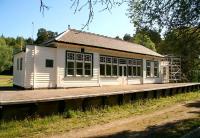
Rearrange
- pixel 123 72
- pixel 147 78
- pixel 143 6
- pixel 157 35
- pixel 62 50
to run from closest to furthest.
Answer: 1. pixel 143 6
2. pixel 157 35
3. pixel 62 50
4. pixel 123 72
5. pixel 147 78

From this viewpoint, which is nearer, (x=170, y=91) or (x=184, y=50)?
(x=184, y=50)

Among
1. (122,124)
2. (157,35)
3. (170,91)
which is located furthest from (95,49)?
(122,124)

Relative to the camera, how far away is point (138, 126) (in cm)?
1078

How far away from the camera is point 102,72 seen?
22.3 metres

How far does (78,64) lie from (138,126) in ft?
33.3

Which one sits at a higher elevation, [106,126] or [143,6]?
[143,6]

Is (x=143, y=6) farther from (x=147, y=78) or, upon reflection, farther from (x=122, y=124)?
(x=147, y=78)

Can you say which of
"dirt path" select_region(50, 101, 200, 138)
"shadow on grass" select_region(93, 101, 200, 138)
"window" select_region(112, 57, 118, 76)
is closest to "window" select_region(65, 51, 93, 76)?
"window" select_region(112, 57, 118, 76)

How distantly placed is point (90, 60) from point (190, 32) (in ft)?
36.3

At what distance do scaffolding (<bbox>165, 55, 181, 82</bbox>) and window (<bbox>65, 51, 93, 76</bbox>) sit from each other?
53.1 feet

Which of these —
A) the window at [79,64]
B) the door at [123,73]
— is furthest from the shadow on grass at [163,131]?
the door at [123,73]

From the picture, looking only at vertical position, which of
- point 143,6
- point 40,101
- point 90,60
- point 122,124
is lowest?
point 122,124

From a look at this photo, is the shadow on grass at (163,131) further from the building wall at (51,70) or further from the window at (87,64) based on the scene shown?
the window at (87,64)

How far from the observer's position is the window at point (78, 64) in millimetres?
19453
